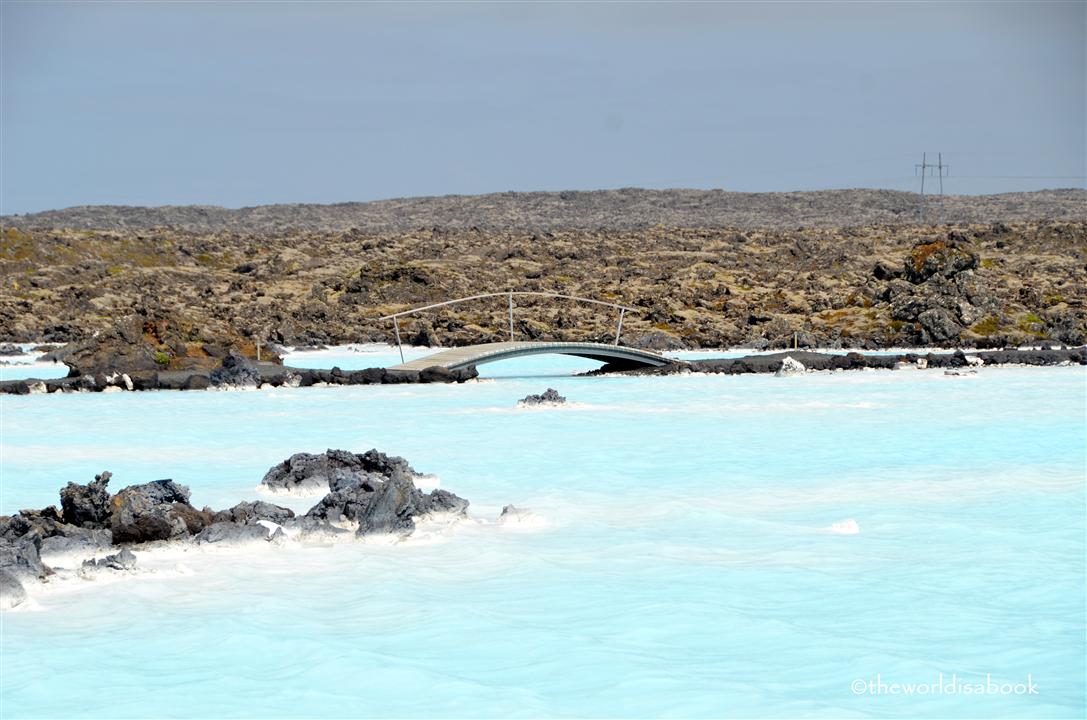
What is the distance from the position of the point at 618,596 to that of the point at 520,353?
15.4 meters

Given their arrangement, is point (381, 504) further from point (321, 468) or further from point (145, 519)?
point (321, 468)

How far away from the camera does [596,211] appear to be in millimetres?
95188

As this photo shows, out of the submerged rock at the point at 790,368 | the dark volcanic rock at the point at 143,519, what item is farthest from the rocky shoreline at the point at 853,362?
the dark volcanic rock at the point at 143,519

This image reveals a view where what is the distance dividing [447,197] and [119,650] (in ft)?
304

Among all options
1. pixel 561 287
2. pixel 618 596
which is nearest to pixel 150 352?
pixel 618 596

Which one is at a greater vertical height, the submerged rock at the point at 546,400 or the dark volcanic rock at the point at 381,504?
the dark volcanic rock at the point at 381,504

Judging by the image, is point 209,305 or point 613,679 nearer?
point 613,679

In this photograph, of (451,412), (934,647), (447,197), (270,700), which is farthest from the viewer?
(447,197)

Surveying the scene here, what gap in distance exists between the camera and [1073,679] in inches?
291

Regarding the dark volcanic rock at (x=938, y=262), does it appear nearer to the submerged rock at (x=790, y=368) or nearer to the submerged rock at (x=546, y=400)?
the submerged rock at (x=790, y=368)

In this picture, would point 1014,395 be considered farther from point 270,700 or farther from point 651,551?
point 270,700

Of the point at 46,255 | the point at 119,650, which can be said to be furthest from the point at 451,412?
the point at 46,255

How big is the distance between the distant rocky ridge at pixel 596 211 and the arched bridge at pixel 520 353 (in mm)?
57861

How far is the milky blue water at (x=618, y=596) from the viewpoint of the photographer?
728 cm
